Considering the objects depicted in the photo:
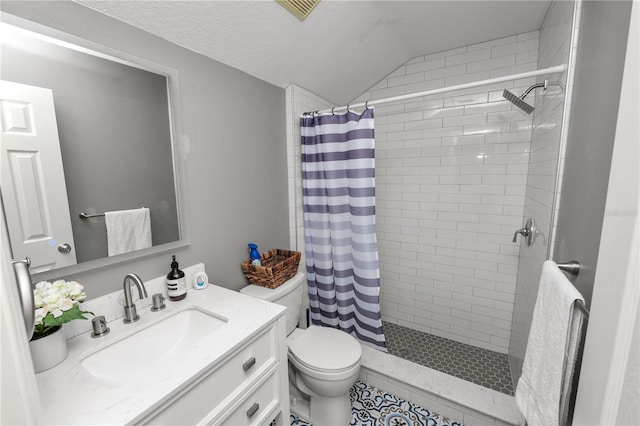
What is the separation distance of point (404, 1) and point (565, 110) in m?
1.06

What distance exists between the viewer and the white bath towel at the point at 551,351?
0.75 meters

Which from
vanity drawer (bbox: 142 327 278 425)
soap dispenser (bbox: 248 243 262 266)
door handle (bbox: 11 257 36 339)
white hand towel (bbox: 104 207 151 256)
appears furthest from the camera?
soap dispenser (bbox: 248 243 262 266)

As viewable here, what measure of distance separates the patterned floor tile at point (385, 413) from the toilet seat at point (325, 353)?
0.43 meters

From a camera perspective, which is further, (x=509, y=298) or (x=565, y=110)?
(x=509, y=298)

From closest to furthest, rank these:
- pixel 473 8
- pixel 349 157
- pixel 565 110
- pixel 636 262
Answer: pixel 636 262 < pixel 565 110 < pixel 473 8 < pixel 349 157

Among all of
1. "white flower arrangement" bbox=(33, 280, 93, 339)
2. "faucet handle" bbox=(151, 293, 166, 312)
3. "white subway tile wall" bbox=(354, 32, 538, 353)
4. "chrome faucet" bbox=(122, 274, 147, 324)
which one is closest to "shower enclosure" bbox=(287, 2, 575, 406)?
"white subway tile wall" bbox=(354, 32, 538, 353)

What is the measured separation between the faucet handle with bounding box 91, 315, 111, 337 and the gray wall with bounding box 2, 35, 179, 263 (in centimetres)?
24

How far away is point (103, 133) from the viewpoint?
107 centimetres

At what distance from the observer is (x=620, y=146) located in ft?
1.57

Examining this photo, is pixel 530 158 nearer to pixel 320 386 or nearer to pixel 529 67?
pixel 529 67

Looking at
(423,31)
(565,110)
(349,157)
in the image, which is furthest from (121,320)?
(423,31)

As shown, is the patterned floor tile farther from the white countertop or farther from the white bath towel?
the white countertop

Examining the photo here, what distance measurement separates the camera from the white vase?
0.80 meters

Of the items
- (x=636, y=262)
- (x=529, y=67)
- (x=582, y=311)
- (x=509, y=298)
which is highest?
(x=529, y=67)
